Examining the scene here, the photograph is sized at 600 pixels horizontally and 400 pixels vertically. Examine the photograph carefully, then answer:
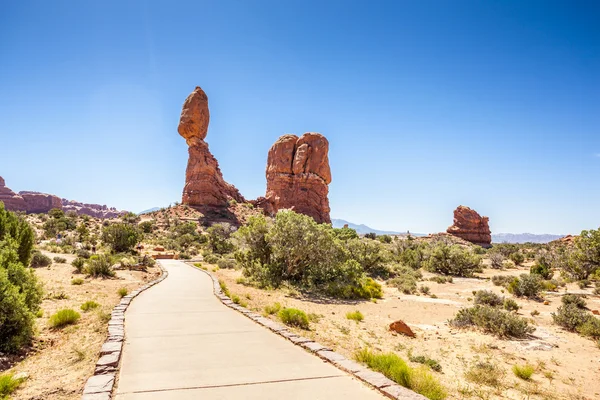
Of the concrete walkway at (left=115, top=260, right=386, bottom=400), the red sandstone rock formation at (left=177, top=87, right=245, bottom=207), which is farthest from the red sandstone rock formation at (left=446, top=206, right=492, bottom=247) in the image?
the concrete walkway at (left=115, top=260, right=386, bottom=400)

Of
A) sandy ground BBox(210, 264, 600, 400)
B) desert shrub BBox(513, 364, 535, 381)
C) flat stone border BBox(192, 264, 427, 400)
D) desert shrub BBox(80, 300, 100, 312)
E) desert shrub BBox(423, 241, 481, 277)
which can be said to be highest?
desert shrub BBox(423, 241, 481, 277)

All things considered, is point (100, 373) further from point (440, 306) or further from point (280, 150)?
point (280, 150)

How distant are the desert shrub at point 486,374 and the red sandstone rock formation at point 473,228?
70713 mm

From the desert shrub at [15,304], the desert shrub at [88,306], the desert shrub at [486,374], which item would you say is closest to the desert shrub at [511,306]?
the desert shrub at [486,374]

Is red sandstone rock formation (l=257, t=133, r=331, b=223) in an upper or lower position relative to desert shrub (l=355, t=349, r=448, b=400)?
upper

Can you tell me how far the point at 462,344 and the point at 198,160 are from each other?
5765 cm

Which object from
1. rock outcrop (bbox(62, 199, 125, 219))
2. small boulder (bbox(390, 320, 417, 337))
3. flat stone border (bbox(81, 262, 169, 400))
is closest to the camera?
flat stone border (bbox(81, 262, 169, 400))

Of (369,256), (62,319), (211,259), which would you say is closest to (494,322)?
(62,319)

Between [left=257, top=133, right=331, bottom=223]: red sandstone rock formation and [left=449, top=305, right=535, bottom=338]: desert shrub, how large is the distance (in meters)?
52.4

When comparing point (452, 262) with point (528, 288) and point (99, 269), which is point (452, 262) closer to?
point (528, 288)

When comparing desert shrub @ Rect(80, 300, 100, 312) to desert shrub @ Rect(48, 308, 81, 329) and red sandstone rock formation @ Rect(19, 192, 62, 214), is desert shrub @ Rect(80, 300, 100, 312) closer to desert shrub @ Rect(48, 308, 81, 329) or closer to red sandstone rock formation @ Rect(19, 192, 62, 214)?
desert shrub @ Rect(48, 308, 81, 329)

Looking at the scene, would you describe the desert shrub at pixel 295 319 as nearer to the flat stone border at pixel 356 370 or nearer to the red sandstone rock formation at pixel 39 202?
the flat stone border at pixel 356 370

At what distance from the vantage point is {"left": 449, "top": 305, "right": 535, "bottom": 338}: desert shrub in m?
11.2

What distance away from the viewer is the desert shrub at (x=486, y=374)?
23.2 ft
